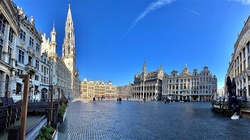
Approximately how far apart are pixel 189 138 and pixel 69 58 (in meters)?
102

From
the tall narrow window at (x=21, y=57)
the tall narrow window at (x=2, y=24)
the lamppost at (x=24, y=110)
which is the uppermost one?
the tall narrow window at (x=2, y=24)

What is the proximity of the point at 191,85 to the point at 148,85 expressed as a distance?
3524 centimetres

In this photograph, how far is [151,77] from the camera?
138 meters

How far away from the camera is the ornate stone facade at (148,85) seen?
129375mm

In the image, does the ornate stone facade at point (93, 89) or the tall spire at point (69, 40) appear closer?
the tall spire at point (69, 40)

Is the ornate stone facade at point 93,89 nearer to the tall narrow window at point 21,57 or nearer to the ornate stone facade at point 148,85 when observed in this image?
the ornate stone facade at point 148,85

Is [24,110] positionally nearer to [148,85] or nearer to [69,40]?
[69,40]

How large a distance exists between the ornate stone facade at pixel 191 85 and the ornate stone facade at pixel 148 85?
26.1 feet

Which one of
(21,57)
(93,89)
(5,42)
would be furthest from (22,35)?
(93,89)

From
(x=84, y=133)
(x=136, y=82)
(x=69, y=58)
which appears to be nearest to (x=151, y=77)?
(x=136, y=82)

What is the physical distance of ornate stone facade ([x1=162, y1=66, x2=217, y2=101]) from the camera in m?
A: 103

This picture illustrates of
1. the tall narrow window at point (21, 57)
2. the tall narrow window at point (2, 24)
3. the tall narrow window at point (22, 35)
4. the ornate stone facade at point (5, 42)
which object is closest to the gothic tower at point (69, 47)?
the tall narrow window at point (22, 35)

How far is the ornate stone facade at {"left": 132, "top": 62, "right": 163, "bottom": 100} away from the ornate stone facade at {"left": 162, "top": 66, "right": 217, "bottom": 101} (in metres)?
7.94

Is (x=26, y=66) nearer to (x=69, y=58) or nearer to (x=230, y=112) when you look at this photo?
(x=230, y=112)
